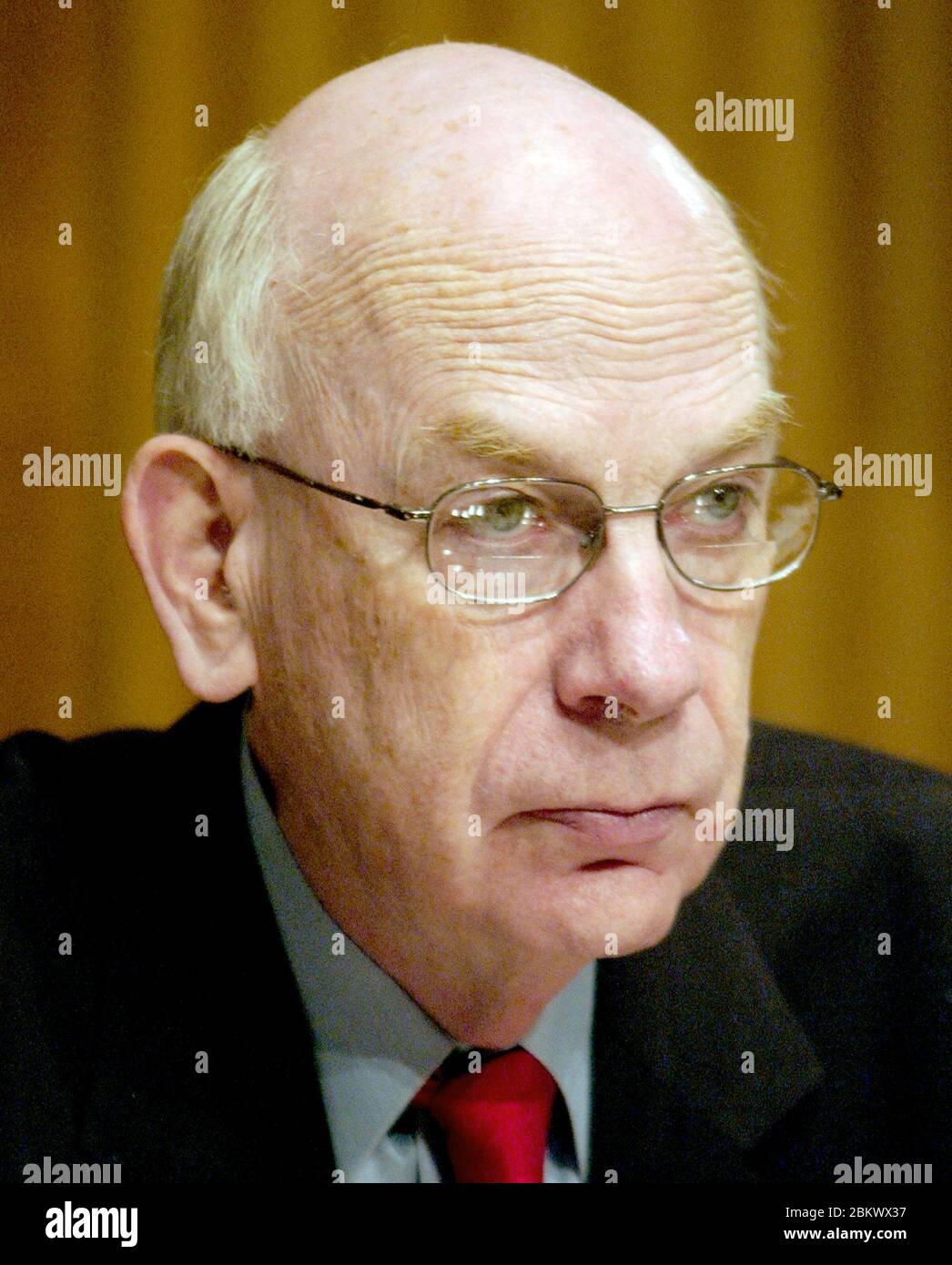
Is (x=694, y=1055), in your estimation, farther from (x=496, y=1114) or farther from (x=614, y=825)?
(x=614, y=825)

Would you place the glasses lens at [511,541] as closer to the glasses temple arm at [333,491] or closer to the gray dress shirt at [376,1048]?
the glasses temple arm at [333,491]

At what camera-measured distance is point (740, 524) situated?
4.65 ft

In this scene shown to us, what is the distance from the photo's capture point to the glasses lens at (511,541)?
49.9 inches

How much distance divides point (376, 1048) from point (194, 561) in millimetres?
561

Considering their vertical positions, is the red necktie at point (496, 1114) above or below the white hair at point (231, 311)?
below

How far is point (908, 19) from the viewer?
2.15m

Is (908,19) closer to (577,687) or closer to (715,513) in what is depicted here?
(715,513)

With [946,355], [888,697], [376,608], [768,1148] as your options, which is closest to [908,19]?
[946,355]

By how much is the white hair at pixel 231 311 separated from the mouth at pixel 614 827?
483 millimetres

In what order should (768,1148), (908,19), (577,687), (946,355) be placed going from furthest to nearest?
(946,355) < (908,19) < (768,1148) < (577,687)

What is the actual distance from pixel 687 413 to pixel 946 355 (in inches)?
46.8

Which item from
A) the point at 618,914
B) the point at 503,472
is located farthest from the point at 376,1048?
the point at 503,472

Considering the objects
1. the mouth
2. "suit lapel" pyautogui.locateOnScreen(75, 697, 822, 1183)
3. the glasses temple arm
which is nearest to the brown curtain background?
"suit lapel" pyautogui.locateOnScreen(75, 697, 822, 1183)

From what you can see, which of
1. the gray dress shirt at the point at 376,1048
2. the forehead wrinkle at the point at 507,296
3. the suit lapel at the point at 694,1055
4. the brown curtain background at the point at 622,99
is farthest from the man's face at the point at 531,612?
the brown curtain background at the point at 622,99
